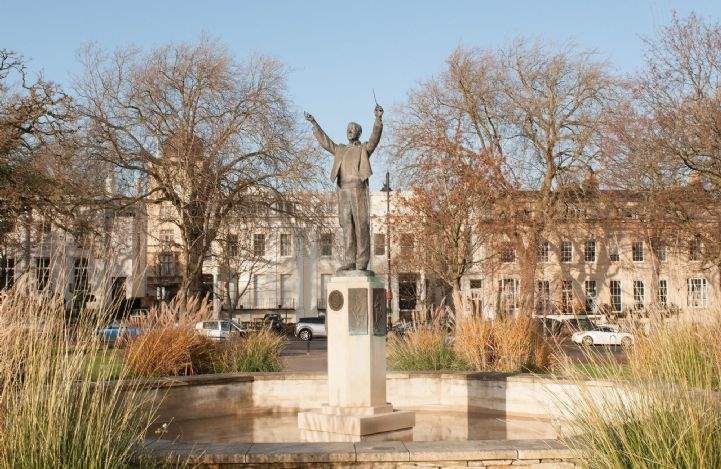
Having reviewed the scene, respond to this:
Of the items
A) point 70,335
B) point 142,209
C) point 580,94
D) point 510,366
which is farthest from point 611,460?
point 580,94

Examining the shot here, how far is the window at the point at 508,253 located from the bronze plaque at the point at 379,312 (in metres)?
30.9

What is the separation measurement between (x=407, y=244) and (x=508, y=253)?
480 cm

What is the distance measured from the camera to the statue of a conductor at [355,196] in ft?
36.5

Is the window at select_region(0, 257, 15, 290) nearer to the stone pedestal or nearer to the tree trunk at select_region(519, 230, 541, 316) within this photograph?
the stone pedestal

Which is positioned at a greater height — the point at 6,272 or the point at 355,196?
the point at 355,196

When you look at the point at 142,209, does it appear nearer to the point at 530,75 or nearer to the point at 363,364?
the point at 530,75

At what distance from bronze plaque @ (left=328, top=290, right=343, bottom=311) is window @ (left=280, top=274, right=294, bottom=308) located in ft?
161

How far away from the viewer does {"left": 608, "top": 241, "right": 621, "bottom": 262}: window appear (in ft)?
176

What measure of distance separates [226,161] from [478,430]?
2428 cm

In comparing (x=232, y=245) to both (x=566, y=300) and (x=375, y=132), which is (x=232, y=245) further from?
(x=375, y=132)

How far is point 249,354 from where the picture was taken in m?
15.0

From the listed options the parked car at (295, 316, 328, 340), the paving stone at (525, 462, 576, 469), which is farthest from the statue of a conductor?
the parked car at (295, 316, 328, 340)

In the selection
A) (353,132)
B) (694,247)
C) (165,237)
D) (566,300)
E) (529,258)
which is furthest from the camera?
(165,237)

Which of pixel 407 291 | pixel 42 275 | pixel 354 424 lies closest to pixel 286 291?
pixel 407 291
